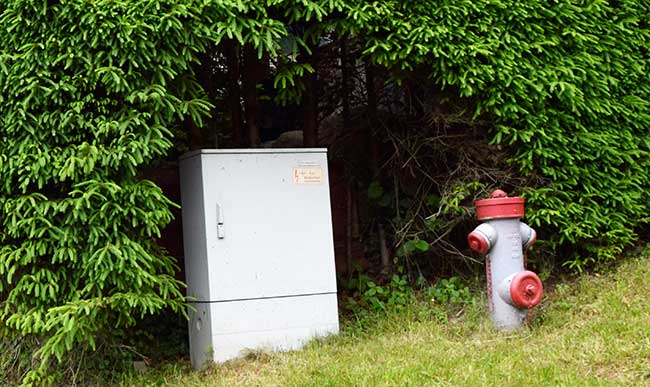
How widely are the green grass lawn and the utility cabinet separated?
0.63 feet

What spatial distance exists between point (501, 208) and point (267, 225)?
1604 mm

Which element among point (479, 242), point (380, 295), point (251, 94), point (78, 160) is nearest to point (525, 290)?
A: point (479, 242)

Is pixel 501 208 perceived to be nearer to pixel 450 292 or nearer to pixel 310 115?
pixel 450 292

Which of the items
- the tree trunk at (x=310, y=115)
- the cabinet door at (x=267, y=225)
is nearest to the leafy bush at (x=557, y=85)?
the tree trunk at (x=310, y=115)

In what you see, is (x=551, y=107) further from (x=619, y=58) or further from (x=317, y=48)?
(x=317, y=48)

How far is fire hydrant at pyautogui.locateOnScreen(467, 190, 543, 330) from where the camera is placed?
15.9 ft

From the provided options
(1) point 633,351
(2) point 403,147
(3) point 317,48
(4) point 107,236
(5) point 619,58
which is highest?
(3) point 317,48

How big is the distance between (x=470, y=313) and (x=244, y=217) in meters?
1.76

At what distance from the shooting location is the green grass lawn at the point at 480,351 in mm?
4109

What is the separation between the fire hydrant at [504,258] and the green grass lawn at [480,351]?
132mm

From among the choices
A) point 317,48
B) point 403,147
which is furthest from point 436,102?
point 317,48

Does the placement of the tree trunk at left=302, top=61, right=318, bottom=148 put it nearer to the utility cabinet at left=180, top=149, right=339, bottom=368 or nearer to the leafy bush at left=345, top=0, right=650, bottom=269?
the leafy bush at left=345, top=0, right=650, bottom=269

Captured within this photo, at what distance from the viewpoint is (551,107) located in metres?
5.55

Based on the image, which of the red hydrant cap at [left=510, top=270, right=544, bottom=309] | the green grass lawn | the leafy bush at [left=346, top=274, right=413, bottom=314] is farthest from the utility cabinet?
the red hydrant cap at [left=510, top=270, right=544, bottom=309]
